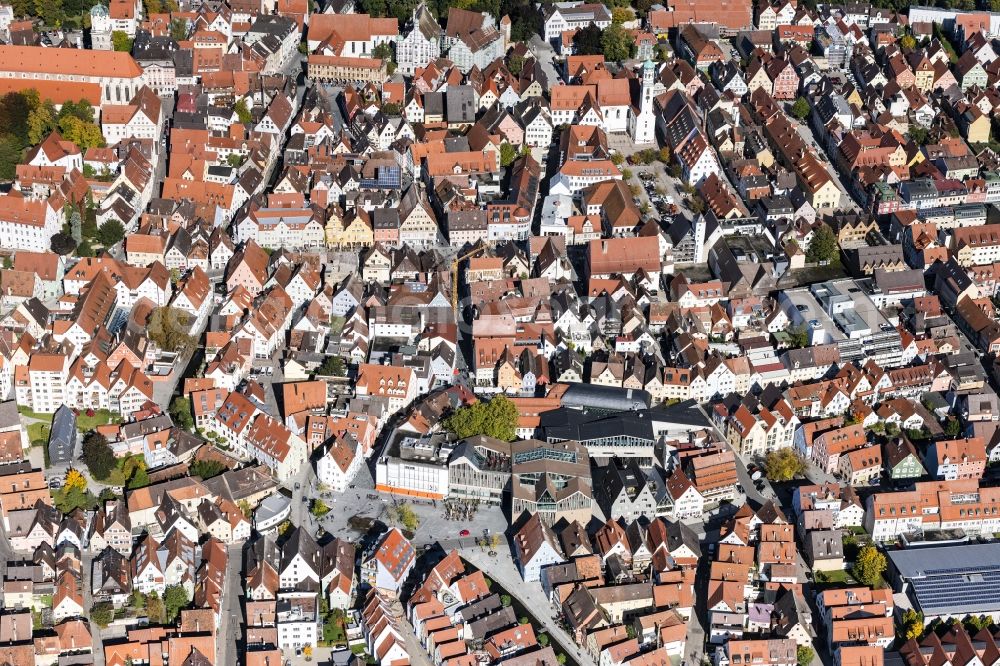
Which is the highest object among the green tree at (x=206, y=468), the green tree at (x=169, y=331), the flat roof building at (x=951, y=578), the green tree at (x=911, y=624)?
the green tree at (x=169, y=331)

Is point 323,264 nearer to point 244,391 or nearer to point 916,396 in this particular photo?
point 244,391

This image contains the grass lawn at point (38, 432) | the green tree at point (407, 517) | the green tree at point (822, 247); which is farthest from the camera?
the green tree at point (822, 247)

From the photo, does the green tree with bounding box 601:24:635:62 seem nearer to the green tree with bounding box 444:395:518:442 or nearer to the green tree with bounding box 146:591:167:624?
the green tree with bounding box 444:395:518:442

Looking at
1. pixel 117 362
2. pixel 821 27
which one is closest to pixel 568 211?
pixel 117 362

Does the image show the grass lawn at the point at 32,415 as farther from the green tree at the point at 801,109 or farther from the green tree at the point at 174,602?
the green tree at the point at 801,109

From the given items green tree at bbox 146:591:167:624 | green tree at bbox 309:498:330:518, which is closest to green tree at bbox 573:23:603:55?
green tree at bbox 309:498:330:518

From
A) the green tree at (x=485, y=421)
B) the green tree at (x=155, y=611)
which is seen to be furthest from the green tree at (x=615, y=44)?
the green tree at (x=155, y=611)
